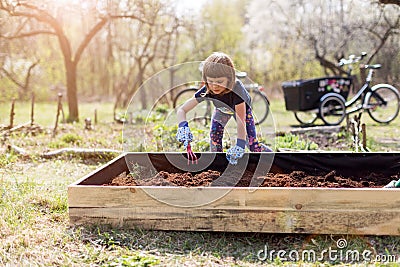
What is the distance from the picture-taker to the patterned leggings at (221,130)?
3.79 m

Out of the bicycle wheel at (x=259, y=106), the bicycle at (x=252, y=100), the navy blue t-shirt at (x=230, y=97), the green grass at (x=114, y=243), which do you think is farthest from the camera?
the bicycle wheel at (x=259, y=106)

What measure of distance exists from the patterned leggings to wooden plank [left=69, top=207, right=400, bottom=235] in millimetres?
1197

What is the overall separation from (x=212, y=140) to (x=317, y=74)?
9216 mm

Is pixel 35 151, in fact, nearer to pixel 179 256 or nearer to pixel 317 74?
pixel 179 256

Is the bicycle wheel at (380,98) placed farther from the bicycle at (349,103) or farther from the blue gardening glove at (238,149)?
the blue gardening glove at (238,149)

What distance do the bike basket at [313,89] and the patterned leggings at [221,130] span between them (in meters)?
4.01

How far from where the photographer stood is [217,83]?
330 cm

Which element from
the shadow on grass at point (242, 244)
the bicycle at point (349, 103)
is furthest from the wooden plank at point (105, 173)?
the bicycle at point (349, 103)

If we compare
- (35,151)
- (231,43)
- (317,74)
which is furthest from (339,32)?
(35,151)

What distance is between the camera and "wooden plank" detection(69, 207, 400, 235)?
2.62m

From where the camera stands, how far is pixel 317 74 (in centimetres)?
1260

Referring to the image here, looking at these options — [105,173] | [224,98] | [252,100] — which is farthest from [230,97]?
[252,100]

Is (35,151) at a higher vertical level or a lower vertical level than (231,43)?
lower

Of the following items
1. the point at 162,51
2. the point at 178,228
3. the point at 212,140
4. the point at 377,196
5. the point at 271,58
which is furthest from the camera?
the point at 271,58
